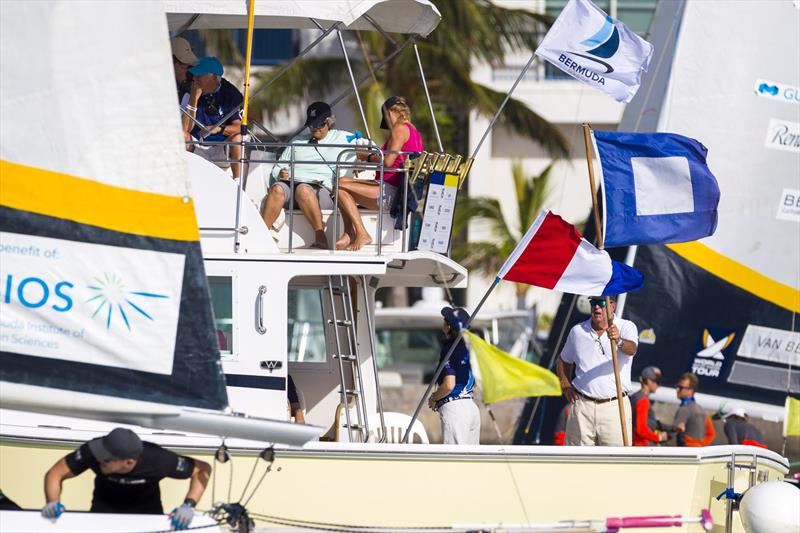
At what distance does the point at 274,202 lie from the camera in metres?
9.89

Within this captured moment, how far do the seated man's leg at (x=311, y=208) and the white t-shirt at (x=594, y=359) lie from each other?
2203 mm

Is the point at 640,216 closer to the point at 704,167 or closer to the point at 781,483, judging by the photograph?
the point at 704,167

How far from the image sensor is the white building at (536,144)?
27.3 m

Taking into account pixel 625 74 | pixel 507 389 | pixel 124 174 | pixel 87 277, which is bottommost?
pixel 507 389

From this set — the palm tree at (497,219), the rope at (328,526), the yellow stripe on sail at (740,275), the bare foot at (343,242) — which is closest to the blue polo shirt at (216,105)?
the bare foot at (343,242)

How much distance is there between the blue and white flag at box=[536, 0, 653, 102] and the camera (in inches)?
428

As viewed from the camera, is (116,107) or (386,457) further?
(386,457)

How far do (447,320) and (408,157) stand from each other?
1.30m

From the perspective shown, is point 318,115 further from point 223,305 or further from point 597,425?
point 597,425

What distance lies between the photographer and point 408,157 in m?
10.2

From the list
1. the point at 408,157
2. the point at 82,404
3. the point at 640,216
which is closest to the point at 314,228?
the point at 408,157

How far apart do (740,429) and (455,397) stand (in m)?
4.74

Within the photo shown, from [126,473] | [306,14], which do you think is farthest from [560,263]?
[126,473]

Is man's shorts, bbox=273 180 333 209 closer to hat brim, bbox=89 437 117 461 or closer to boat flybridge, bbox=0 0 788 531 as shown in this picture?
boat flybridge, bbox=0 0 788 531
